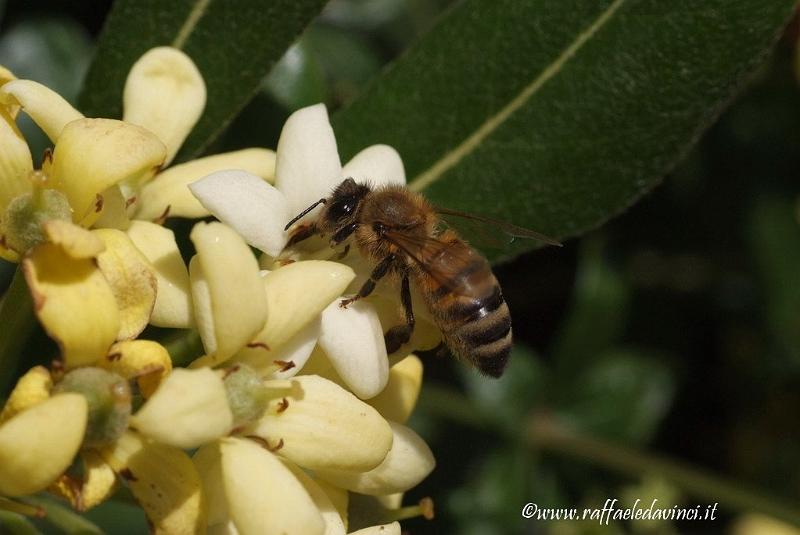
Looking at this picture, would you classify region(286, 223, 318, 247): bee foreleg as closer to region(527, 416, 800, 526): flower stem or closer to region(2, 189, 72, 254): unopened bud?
region(2, 189, 72, 254): unopened bud

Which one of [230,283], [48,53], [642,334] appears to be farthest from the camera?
[642,334]

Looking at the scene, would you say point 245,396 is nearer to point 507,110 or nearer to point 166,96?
point 166,96

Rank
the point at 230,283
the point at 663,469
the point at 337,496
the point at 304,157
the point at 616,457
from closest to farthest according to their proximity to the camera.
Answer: the point at 230,283 < the point at 337,496 < the point at 304,157 < the point at 663,469 < the point at 616,457

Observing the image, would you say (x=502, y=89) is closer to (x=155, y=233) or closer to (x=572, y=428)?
(x=155, y=233)

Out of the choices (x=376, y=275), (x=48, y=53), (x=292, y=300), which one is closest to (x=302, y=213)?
(x=376, y=275)

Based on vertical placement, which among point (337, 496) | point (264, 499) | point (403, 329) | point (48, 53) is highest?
point (48, 53)

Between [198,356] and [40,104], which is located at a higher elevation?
[40,104]

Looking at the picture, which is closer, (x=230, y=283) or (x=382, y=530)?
(x=230, y=283)
